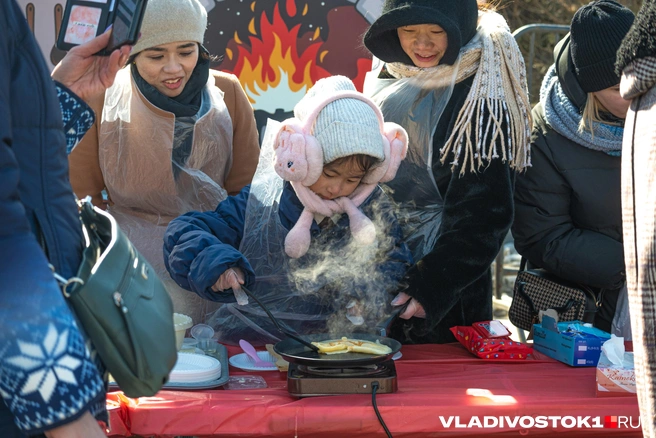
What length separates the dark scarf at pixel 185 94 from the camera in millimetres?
3057

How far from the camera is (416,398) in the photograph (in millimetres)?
2158

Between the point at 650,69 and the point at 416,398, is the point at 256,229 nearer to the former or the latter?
the point at 416,398

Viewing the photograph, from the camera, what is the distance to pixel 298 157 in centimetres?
236

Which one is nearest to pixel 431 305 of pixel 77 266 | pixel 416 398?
pixel 416 398

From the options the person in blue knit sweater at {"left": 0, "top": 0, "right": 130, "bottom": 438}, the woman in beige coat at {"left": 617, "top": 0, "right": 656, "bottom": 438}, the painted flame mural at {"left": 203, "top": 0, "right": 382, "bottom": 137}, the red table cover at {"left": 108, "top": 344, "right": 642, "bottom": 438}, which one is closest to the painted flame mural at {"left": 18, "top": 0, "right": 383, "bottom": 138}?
the painted flame mural at {"left": 203, "top": 0, "right": 382, "bottom": 137}

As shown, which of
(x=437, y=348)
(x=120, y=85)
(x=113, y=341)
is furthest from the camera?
(x=120, y=85)

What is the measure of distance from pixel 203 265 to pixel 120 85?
1.15 m

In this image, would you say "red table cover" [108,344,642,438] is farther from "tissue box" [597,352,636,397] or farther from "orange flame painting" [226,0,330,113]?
"orange flame painting" [226,0,330,113]

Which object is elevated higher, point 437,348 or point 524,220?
point 524,220

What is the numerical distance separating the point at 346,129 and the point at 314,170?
16 centimetres

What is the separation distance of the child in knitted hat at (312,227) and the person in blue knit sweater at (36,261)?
1.06 meters

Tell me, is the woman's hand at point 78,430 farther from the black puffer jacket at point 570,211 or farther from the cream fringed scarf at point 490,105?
the black puffer jacket at point 570,211

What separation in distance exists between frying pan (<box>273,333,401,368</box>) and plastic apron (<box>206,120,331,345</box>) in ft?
0.49

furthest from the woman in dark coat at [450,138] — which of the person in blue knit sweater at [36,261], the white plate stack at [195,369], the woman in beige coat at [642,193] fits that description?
the person in blue knit sweater at [36,261]
